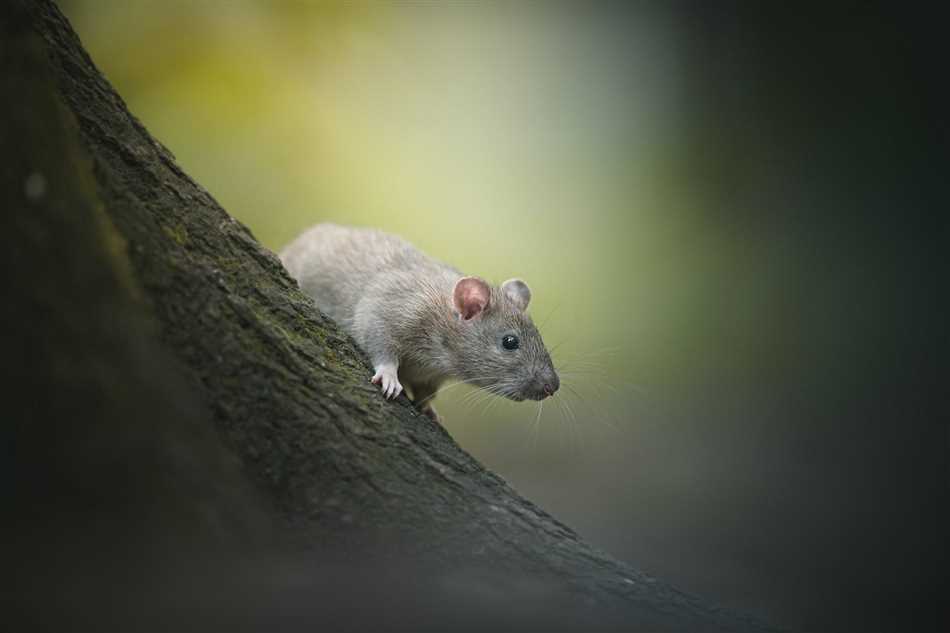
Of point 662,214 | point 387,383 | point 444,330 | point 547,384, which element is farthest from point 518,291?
point 662,214

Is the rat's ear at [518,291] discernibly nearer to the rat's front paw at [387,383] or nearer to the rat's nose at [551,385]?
the rat's nose at [551,385]

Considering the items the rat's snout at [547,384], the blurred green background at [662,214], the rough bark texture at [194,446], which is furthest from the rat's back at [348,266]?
the blurred green background at [662,214]

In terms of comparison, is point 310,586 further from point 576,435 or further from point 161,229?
point 576,435

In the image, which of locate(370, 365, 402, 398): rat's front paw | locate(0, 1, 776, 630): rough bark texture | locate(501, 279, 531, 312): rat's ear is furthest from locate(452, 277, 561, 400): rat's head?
locate(0, 1, 776, 630): rough bark texture

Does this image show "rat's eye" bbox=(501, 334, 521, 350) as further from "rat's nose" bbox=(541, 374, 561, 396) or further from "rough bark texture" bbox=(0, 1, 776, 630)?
"rough bark texture" bbox=(0, 1, 776, 630)

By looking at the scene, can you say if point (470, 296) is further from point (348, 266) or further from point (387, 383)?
point (387, 383)
